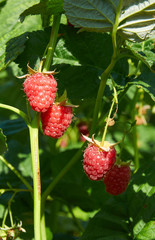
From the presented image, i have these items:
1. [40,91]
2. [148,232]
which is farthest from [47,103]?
[148,232]

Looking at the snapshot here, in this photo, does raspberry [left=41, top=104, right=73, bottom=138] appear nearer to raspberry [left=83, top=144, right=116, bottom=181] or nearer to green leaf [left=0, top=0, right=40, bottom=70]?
raspberry [left=83, top=144, right=116, bottom=181]

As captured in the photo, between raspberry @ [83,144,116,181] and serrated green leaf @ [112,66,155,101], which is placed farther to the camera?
serrated green leaf @ [112,66,155,101]

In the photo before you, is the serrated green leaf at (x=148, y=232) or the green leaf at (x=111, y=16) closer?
the green leaf at (x=111, y=16)

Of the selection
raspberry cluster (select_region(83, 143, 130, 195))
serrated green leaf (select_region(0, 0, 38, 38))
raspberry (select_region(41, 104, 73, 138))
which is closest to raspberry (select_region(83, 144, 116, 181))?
raspberry cluster (select_region(83, 143, 130, 195))

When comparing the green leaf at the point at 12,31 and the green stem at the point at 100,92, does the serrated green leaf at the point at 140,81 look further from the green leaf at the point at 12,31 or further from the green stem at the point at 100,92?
the green leaf at the point at 12,31

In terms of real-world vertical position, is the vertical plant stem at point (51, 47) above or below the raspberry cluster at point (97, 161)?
above

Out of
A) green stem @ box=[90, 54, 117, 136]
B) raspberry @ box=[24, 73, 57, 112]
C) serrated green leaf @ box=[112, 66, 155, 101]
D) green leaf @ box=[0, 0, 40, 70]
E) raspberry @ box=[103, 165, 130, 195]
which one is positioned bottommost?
raspberry @ box=[103, 165, 130, 195]

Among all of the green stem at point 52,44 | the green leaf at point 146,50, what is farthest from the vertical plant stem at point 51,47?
the green leaf at point 146,50
